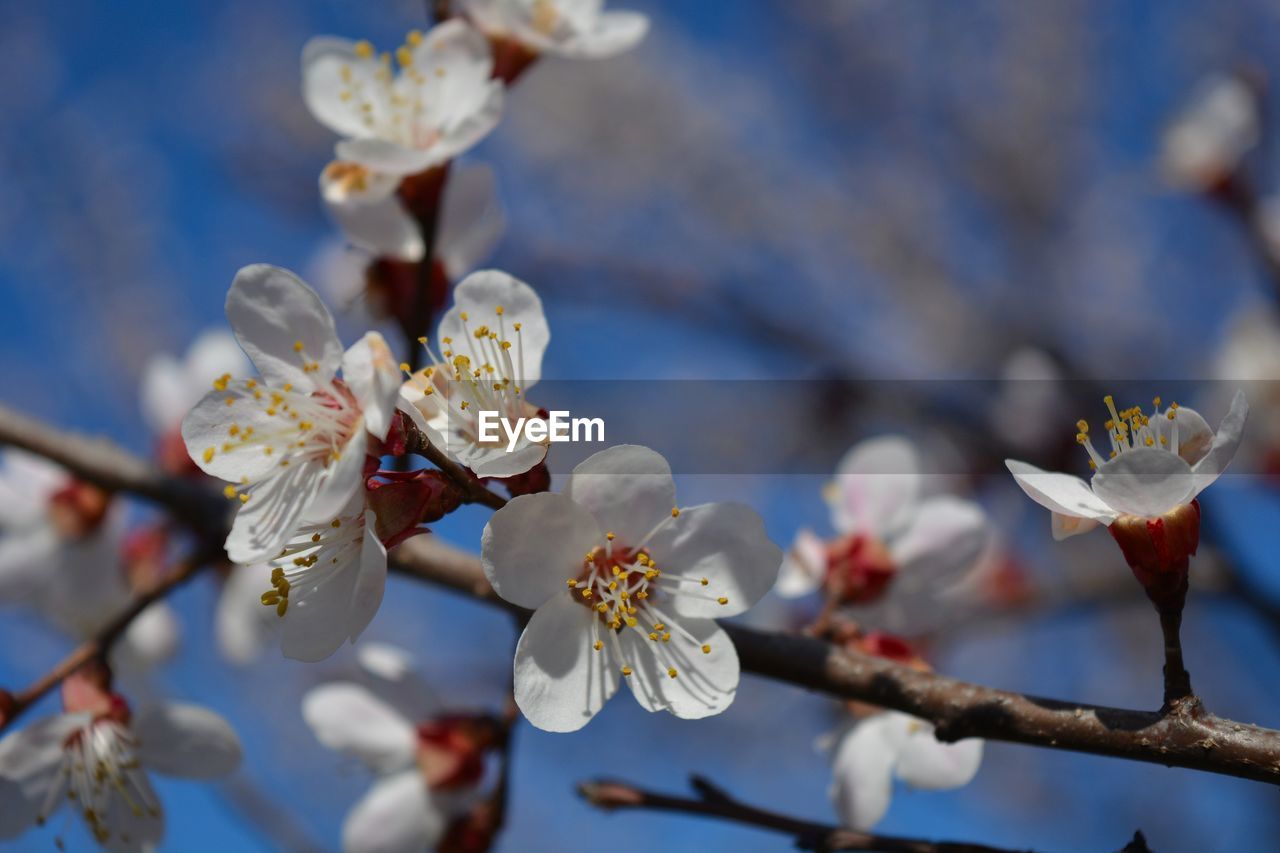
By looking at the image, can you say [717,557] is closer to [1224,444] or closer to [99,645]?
[1224,444]

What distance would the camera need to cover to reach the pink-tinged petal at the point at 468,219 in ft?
5.20

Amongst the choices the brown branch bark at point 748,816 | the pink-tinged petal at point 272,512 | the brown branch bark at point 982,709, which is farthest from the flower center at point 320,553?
the brown branch bark at point 748,816

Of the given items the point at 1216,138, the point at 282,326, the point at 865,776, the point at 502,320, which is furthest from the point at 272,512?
the point at 1216,138

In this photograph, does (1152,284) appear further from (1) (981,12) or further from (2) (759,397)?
(2) (759,397)

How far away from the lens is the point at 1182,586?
1.00 metres

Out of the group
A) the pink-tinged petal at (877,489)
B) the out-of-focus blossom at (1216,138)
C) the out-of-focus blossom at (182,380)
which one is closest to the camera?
the pink-tinged petal at (877,489)

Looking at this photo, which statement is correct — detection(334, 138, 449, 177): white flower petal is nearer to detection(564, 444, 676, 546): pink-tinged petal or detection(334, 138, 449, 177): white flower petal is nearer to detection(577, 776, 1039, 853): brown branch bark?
detection(564, 444, 676, 546): pink-tinged petal

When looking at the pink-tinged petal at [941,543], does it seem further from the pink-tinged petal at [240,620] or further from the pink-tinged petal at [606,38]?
the pink-tinged petal at [240,620]

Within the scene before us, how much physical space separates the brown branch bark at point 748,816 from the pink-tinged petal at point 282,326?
1.95 ft

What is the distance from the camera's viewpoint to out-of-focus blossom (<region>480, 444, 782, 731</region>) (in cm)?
99

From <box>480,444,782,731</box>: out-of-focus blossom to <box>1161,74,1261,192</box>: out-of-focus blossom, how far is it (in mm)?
2911

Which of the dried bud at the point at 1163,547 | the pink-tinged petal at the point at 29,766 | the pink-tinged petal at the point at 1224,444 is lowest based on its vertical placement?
the pink-tinged petal at the point at 29,766

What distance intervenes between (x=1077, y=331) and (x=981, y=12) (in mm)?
2550

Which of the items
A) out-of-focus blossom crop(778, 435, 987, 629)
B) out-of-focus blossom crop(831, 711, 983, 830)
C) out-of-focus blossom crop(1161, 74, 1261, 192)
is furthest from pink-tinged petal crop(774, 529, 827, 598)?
out-of-focus blossom crop(1161, 74, 1261, 192)
